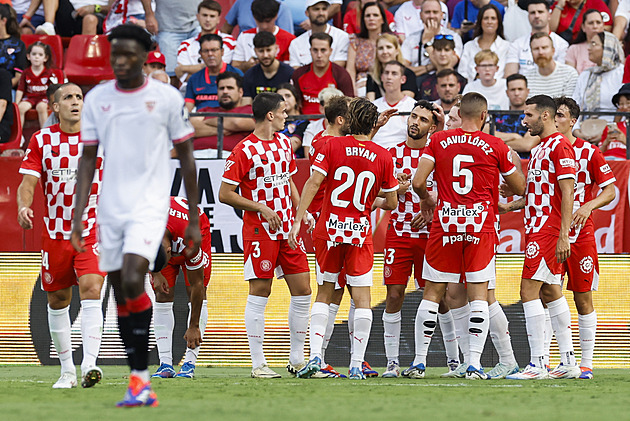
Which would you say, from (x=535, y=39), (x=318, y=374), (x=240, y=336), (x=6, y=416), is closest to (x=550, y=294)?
(x=318, y=374)

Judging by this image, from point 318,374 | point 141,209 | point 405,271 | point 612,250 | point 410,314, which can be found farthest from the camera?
point 612,250

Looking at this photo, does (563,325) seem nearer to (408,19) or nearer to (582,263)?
(582,263)

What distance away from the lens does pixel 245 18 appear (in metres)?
17.2

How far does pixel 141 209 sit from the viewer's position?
6.16m

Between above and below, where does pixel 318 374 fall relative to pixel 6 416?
below

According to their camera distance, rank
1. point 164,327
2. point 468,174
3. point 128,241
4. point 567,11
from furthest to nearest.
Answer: point 567,11, point 164,327, point 468,174, point 128,241

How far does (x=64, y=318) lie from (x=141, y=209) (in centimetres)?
263

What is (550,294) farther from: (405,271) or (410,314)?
(410,314)

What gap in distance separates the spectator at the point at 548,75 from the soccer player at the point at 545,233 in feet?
18.3

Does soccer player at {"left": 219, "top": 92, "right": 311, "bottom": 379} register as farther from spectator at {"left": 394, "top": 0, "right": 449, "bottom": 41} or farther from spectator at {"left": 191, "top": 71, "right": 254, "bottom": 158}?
spectator at {"left": 394, "top": 0, "right": 449, "bottom": 41}

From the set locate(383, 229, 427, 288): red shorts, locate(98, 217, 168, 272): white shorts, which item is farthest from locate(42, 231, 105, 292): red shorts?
locate(383, 229, 427, 288): red shorts

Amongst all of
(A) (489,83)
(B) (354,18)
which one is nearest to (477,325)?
(A) (489,83)

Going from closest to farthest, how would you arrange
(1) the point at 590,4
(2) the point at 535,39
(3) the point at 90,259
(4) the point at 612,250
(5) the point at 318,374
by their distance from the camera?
(3) the point at 90,259 → (5) the point at 318,374 → (4) the point at 612,250 → (2) the point at 535,39 → (1) the point at 590,4

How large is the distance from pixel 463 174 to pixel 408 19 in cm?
905
